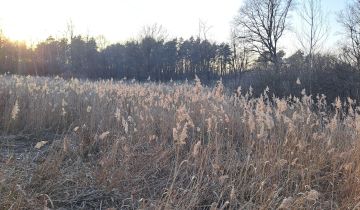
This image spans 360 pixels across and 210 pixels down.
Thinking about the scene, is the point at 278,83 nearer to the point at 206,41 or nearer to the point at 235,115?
the point at 235,115

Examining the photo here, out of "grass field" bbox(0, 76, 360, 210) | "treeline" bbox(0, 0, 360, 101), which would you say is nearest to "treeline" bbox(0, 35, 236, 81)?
"treeline" bbox(0, 0, 360, 101)

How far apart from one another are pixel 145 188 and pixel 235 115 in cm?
253

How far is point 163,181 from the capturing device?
11.3 ft

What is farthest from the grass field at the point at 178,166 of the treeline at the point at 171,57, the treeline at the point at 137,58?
the treeline at the point at 137,58

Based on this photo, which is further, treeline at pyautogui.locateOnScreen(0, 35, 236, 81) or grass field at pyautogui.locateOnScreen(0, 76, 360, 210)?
treeline at pyautogui.locateOnScreen(0, 35, 236, 81)

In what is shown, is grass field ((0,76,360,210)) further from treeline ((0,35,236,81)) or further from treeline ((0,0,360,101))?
treeline ((0,35,236,81))

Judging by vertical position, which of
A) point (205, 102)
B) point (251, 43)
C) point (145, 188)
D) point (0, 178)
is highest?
point (251, 43)

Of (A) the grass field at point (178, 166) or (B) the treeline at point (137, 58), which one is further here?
(B) the treeline at point (137, 58)

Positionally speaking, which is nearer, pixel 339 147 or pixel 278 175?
pixel 278 175

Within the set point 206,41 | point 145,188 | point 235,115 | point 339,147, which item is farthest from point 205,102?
point 206,41

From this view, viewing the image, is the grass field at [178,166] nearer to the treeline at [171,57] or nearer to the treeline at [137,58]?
the treeline at [171,57]

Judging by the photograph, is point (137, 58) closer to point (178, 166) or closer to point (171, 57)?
point (171, 57)

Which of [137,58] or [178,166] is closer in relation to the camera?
[178,166]

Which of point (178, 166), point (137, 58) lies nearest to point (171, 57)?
point (137, 58)
